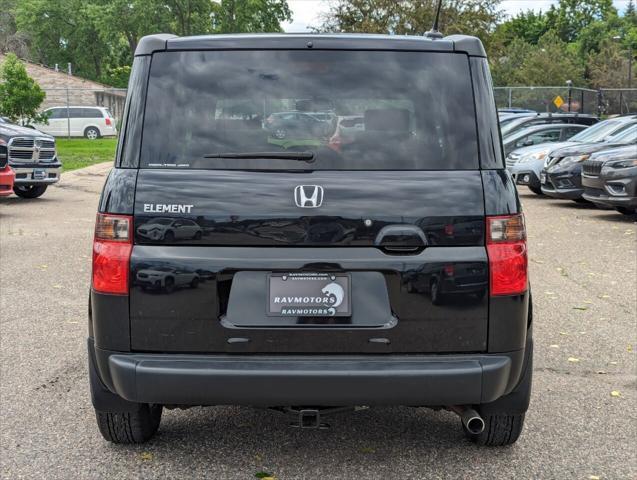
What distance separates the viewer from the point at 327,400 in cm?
358

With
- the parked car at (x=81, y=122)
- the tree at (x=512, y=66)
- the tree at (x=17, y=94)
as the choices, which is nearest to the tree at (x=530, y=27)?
the tree at (x=512, y=66)

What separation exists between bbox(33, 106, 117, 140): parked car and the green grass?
470 cm

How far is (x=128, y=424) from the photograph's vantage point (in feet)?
13.9

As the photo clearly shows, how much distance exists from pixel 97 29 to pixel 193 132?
82.2m

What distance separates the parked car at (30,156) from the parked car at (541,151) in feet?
30.0

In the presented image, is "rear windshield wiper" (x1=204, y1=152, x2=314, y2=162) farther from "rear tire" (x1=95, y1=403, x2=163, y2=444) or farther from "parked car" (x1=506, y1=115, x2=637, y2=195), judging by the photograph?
"parked car" (x1=506, y1=115, x2=637, y2=195)

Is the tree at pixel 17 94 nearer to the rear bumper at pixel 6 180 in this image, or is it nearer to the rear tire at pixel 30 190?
the rear tire at pixel 30 190

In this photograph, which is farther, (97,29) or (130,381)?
(97,29)

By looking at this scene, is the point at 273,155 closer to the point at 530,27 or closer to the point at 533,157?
the point at 533,157

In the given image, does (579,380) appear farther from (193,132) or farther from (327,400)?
(193,132)

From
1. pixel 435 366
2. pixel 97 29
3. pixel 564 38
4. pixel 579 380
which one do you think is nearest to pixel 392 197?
pixel 435 366

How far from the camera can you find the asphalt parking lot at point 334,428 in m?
4.13

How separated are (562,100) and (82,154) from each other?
72.3ft

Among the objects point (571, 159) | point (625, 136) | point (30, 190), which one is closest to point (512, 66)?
point (625, 136)
